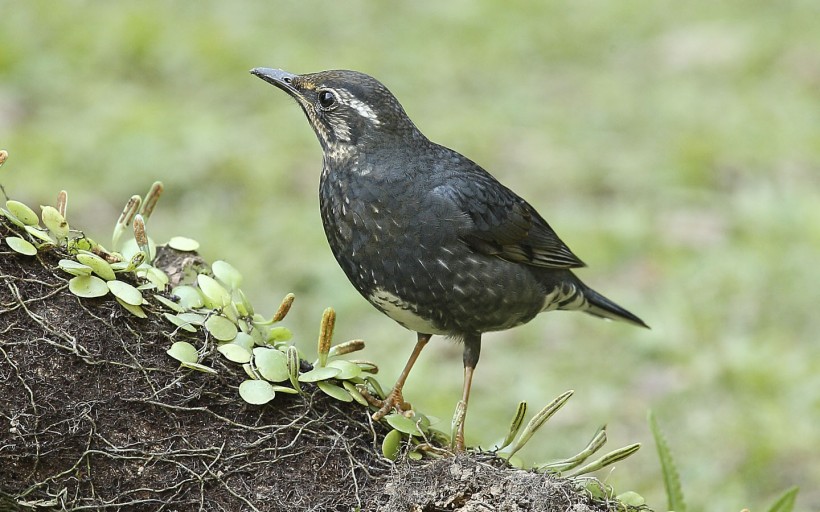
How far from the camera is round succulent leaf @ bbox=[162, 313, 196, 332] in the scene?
10.0 feet

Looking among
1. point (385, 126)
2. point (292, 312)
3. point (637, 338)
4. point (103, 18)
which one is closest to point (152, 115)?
point (103, 18)

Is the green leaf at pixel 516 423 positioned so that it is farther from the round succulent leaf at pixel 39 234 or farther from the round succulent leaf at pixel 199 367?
the round succulent leaf at pixel 39 234

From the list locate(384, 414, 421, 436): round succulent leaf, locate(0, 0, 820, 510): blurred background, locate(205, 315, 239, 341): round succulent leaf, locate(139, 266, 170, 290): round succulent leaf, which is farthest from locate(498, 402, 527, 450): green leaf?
locate(0, 0, 820, 510): blurred background

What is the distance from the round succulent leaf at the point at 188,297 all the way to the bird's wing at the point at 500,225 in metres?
1.07

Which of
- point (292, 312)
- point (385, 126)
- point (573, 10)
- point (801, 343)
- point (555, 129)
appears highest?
point (573, 10)

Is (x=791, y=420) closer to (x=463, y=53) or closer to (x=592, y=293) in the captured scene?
(x=592, y=293)

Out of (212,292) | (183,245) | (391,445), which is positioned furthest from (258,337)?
(391,445)

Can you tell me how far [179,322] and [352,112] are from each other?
1263 millimetres

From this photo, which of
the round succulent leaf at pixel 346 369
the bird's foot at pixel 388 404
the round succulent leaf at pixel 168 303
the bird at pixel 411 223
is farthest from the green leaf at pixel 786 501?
the round succulent leaf at pixel 168 303

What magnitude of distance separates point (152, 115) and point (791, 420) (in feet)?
17.7

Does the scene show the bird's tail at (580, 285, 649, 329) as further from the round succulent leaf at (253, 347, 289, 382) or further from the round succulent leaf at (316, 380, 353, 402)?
the round succulent leaf at (253, 347, 289, 382)

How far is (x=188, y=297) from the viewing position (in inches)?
126

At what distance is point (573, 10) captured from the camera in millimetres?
12625

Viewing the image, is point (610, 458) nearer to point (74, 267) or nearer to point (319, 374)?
point (319, 374)
